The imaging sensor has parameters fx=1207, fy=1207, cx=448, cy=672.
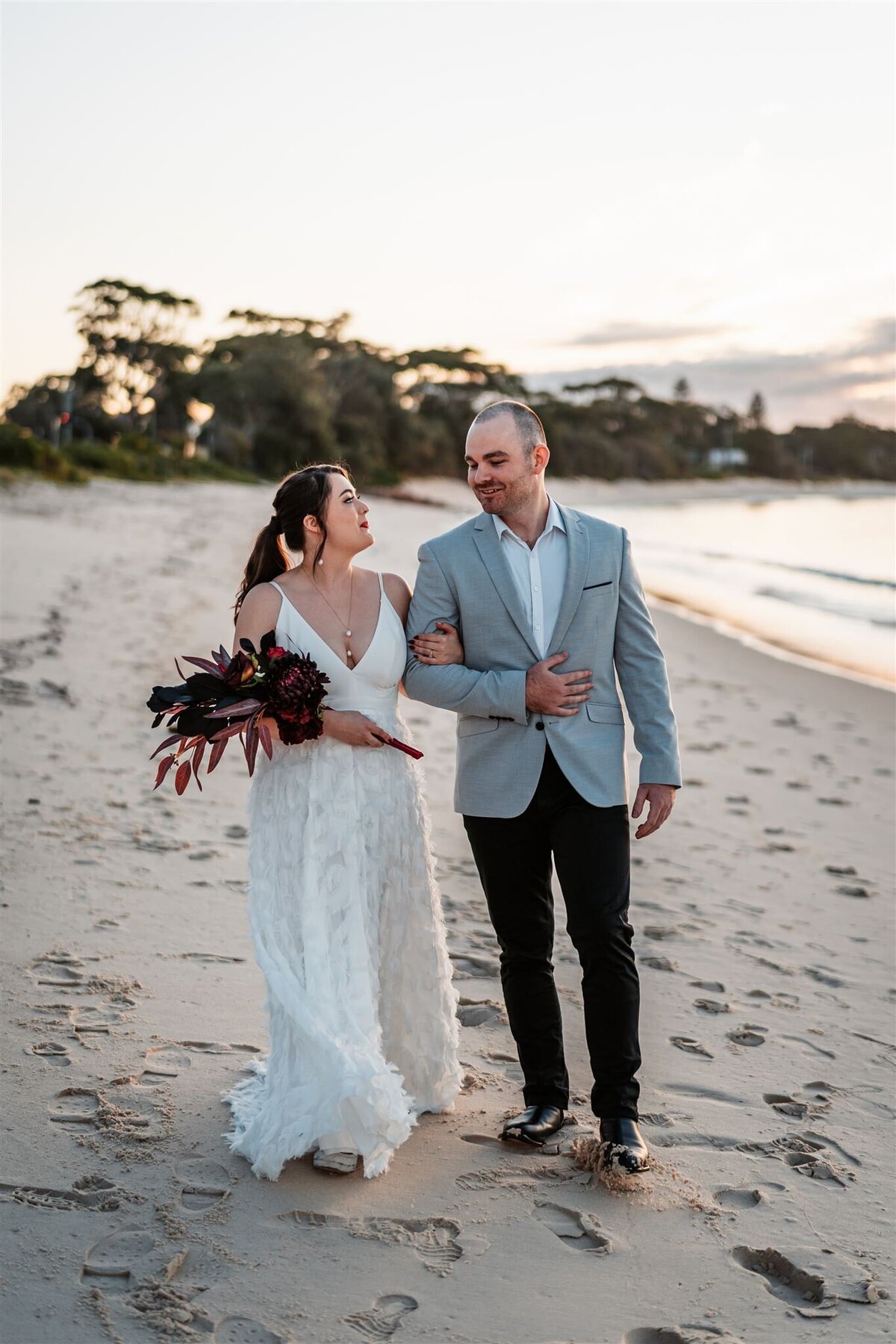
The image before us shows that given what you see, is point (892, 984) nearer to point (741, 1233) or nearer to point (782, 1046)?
point (782, 1046)

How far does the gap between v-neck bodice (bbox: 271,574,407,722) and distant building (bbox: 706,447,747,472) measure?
107 meters

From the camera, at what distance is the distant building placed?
10888 cm

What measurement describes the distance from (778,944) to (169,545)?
14951mm

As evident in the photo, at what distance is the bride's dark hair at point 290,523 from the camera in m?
3.40

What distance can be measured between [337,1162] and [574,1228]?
2.04 feet

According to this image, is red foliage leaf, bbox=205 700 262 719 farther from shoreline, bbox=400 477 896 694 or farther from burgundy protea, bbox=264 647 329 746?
shoreline, bbox=400 477 896 694

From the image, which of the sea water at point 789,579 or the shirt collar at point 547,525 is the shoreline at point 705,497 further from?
the shirt collar at point 547,525

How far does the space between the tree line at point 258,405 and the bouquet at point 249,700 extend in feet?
84.4

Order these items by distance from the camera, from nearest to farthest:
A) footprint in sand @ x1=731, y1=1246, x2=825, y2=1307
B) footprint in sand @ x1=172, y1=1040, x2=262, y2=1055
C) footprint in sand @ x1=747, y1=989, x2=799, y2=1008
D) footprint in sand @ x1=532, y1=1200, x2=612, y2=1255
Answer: footprint in sand @ x1=731, y1=1246, x2=825, y2=1307, footprint in sand @ x1=532, y1=1200, x2=612, y2=1255, footprint in sand @ x1=172, y1=1040, x2=262, y2=1055, footprint in sand @ x1=747, y1=989, x2=799, y2=1008

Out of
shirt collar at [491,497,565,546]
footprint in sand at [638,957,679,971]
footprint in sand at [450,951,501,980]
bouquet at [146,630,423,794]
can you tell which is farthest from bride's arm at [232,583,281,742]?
footprint in sand at [638,957,679,971]

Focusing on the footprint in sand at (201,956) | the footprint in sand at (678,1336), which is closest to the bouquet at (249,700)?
the footprint in sand at (201,956)

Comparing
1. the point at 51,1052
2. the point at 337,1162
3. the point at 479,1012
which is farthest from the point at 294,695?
the point at 479,1012

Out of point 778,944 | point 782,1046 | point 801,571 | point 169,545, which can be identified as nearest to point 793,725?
point 778,944

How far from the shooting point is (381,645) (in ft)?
11.1
